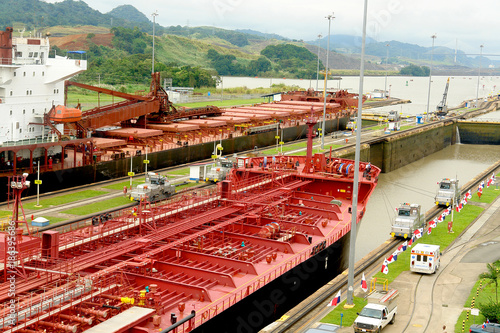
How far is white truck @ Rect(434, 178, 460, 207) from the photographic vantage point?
50938mm

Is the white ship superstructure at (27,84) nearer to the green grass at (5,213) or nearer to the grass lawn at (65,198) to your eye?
the grass lawn at (65,198)

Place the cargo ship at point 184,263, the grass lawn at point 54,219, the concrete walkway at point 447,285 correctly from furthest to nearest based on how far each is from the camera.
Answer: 1. the grass lawn at point 54,219
2. the concrete walkway at point 447,285
3. the cargo ship at point 184,263

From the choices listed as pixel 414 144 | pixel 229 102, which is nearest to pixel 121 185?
pixel 414 144

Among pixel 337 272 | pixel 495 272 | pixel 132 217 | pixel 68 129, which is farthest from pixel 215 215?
pixel 68 129

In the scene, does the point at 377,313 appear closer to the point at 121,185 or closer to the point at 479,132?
the point at 121,185

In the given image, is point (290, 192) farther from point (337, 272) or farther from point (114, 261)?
point (114, 261)

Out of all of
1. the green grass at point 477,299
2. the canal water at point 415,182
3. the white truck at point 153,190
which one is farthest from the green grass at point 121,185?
the green grass at point 477,299

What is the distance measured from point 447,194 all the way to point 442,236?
11172 millimetres

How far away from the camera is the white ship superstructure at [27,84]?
4803cm

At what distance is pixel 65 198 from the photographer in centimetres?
4656

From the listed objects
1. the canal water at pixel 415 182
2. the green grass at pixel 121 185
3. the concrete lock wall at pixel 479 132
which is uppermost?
the concrete lock wall at pixel 479 132

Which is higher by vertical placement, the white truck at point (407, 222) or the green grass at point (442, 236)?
the white truck at point (407, 222)

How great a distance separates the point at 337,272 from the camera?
114 ft

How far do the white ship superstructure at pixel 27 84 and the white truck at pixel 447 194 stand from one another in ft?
105
